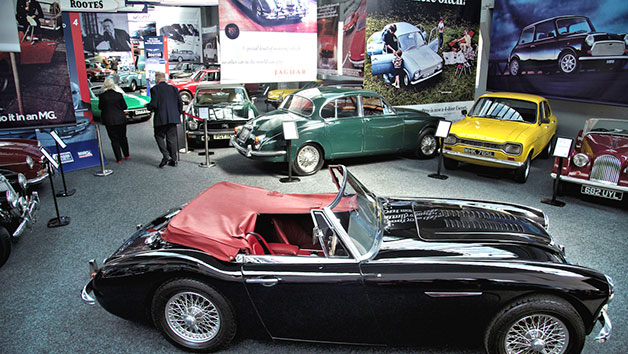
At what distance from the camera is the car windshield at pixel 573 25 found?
918cm

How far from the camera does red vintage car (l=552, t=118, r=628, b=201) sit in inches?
241

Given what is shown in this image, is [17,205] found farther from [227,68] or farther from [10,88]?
[227,68]

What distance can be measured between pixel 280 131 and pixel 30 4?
15.3ft

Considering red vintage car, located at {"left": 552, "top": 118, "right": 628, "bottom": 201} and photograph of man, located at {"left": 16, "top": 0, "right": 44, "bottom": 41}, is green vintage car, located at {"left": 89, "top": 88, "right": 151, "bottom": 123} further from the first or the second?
red vintage car, located at {"left": 552, "top": 118, "right": 628, "bottom": 201}

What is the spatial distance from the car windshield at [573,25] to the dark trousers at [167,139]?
887 centimetres

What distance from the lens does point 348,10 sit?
1301 cm

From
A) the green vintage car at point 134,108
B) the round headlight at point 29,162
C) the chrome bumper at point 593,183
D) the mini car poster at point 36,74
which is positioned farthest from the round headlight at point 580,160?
the green vintage car at point 134,108

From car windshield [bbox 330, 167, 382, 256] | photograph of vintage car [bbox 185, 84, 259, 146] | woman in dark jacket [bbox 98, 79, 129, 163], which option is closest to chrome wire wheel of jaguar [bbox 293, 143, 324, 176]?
photograph of vintage car [bbox 185, 84, 259, 146]

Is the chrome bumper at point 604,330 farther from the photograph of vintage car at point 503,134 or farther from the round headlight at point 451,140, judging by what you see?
the round headlight at point 451,140

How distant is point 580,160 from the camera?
21.4 feet

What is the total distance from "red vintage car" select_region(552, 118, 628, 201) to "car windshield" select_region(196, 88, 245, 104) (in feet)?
22.5

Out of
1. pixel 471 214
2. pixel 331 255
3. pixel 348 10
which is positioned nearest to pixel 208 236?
pixel 331 255

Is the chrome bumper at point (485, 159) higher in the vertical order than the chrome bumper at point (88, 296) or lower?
higher

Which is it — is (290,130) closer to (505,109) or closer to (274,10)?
(274,10)
